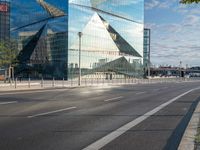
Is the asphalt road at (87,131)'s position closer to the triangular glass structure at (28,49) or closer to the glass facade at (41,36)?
the glass facade at (41,36)

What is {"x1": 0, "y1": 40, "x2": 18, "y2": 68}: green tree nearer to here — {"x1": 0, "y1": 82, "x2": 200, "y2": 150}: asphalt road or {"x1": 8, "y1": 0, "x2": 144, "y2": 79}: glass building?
{"x1": 8, "y1": 0, "x2": 144, "y2": 79}: glass building

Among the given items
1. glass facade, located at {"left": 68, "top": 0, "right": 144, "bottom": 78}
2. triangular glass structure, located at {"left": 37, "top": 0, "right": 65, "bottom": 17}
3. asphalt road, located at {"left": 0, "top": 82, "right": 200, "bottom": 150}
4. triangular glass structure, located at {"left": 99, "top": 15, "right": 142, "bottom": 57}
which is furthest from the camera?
triangular glass structure, located at {"left": 99, "top": 15, "right": 142, "bottom": 57}

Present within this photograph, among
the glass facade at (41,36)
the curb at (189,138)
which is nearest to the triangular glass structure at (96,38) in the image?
the glass facade at (41,36)

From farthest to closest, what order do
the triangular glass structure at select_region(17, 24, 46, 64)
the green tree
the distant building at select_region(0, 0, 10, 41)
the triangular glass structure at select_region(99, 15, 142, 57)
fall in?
the distant building at select_region(0, 0, 10, 41)
the triangular glass structure at select_region(99, 15, 142, 57)
the triangular glass structure at select_region(17, 24, 46, 64)
the green tree

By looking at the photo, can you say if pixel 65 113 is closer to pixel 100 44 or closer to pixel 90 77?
pixel 90 77

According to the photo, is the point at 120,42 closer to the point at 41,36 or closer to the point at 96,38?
the point at 96,38

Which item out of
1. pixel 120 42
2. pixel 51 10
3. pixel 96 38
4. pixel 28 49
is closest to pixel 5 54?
pixel 51 10

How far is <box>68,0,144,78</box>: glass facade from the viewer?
8294 centimetres

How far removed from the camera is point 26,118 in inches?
477

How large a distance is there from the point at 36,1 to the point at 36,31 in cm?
747

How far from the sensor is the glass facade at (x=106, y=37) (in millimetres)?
82938

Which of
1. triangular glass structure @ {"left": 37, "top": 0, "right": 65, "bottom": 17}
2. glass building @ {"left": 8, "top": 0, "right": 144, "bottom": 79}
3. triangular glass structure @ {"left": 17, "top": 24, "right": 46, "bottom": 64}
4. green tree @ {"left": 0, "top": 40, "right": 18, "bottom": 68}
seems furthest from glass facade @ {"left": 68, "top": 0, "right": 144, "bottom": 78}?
green tree @ {"left": 0, "top": 40, "right": 18, "bottom": 68}

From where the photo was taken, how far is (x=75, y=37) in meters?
82.4

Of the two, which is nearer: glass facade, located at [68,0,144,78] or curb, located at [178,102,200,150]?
curb, located at [178,102,200,150]
